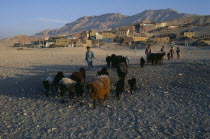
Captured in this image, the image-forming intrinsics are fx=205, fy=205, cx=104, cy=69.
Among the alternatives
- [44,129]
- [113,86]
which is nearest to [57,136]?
[44,129]

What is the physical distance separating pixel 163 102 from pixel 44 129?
4385mm

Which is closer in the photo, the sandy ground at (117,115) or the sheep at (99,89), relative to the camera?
the sandy ground at (117,115)

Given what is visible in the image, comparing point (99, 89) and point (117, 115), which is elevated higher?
point (99, 89)

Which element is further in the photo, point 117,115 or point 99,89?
point 99,89

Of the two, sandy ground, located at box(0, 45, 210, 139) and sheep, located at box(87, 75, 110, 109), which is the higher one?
sheep, located at box(87, 75, 110, 109)

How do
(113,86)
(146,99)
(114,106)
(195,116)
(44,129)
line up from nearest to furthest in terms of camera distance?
(44,129) → (195,116) → (114,106) → (146,99) → (113,86)

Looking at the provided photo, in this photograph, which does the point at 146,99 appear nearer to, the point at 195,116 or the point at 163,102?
the point at 163,102

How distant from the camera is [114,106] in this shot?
298 inches

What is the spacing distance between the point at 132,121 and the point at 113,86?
420 cm

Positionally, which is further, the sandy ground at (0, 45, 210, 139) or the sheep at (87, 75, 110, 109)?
the sheep at (87, 75, 110, 109)

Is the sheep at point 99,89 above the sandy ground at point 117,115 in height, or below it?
above

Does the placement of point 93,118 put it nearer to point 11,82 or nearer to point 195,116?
point 195,116

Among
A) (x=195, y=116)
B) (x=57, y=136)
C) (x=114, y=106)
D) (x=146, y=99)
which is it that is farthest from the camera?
(x=146, y=99)

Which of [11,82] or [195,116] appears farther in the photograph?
[11,82]
